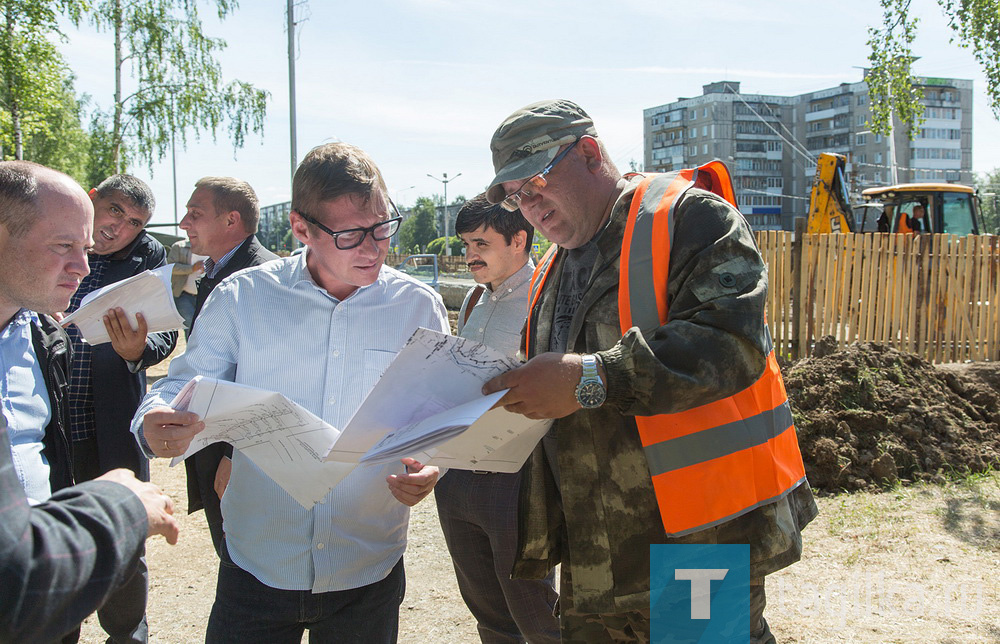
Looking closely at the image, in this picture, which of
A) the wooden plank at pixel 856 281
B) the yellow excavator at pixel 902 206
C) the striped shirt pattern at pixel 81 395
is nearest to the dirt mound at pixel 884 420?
the wooden plank at pixel 856 281

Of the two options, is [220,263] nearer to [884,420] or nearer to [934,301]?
[884,420]

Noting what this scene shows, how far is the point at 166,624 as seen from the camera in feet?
12.5

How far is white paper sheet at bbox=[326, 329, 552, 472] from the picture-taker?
1.64m

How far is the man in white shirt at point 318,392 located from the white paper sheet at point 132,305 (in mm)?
949

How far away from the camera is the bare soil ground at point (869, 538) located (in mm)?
3762

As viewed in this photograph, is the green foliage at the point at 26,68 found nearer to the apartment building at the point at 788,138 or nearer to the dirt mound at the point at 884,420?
the dirt mound at the point at 884,420

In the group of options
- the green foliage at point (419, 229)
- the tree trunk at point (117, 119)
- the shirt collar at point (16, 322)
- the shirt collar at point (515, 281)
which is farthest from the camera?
the green foliage at point (419, 229)

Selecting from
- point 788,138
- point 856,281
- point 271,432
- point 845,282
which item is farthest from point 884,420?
point 788,138

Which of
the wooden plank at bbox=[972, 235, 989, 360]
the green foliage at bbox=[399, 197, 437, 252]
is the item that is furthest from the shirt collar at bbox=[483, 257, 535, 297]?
the green foliage at bbox=[399, 197, 437, 252]

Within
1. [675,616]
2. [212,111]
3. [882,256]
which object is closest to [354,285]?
[675,616]

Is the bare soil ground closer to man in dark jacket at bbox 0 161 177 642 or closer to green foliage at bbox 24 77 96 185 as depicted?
man in dark jacket at bbox 0 161 177 642

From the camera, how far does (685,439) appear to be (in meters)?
1.88

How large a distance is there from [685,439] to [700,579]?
413 mm

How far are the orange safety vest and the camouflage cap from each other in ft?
1.13
